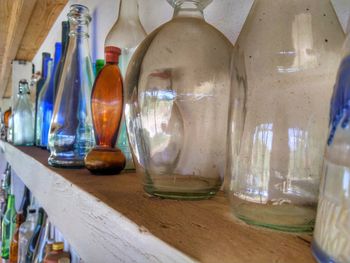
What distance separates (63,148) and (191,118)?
284 mm

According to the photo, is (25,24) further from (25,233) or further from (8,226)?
(8,226)

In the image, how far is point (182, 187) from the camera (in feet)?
1.02

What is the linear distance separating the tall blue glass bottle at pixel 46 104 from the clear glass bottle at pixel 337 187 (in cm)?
77

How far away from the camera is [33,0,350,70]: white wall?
372 mm

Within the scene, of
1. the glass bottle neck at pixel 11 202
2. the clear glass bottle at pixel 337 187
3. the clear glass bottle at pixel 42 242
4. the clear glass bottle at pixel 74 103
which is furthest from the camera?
the glass bottle neck at pixel 11 202

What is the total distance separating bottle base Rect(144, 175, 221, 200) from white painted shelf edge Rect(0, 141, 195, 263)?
0.18 feet

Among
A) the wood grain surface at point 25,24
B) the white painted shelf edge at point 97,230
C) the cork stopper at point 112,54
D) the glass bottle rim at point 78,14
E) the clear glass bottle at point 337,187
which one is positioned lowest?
the white painted shelf edge at point 97,230

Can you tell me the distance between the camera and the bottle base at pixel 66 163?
1.60ft

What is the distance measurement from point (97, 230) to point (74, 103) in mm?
348

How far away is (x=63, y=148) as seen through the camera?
533mm

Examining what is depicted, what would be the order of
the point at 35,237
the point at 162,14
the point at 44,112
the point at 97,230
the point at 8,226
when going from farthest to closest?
the point at 8,226 → the point at 35,237 → the point at 44,112 → the point at 162,14 → the point at 97,230

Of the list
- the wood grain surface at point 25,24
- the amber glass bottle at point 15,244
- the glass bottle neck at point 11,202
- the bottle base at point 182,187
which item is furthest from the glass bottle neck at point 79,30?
the glass bottle neck at point 11,202

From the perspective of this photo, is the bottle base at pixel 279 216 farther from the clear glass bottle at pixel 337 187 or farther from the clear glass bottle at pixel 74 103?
the clear glass bottle at pixel 74 103

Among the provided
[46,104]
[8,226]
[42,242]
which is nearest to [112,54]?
[46,104]
